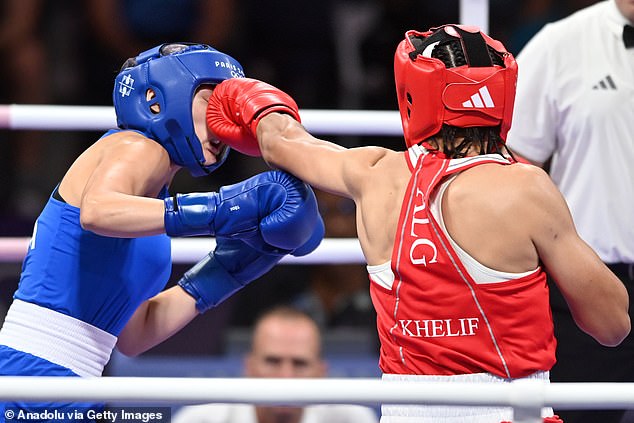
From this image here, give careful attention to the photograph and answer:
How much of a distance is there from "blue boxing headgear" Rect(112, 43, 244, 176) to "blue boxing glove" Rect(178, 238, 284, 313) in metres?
0.23

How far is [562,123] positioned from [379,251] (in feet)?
3.34

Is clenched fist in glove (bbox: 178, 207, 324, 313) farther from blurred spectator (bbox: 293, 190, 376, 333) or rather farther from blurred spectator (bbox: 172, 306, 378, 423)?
blurred spectator (bbox: 293, 190, 376, 333)

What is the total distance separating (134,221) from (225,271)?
18.0 inches

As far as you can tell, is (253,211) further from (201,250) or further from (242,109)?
(201,250)

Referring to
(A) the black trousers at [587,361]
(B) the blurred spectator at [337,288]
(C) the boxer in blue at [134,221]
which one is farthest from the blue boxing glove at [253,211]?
(B) the blurred spectator at [337,288]

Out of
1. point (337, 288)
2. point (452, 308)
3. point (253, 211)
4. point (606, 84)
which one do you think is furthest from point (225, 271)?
point (337, 288)

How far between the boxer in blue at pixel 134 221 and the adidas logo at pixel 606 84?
3.02 ft

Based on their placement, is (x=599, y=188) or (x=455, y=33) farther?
(x=599, y=188)

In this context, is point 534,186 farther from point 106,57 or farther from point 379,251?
point 106,57

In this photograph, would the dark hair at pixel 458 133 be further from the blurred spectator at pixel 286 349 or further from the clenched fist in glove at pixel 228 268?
the blurred spectator at pixel 286 349

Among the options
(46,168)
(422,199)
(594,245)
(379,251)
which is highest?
(422,199)

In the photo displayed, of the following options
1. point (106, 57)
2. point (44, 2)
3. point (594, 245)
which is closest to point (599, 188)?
point (594, 245)

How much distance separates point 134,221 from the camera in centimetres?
200

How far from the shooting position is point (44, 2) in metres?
5.43
